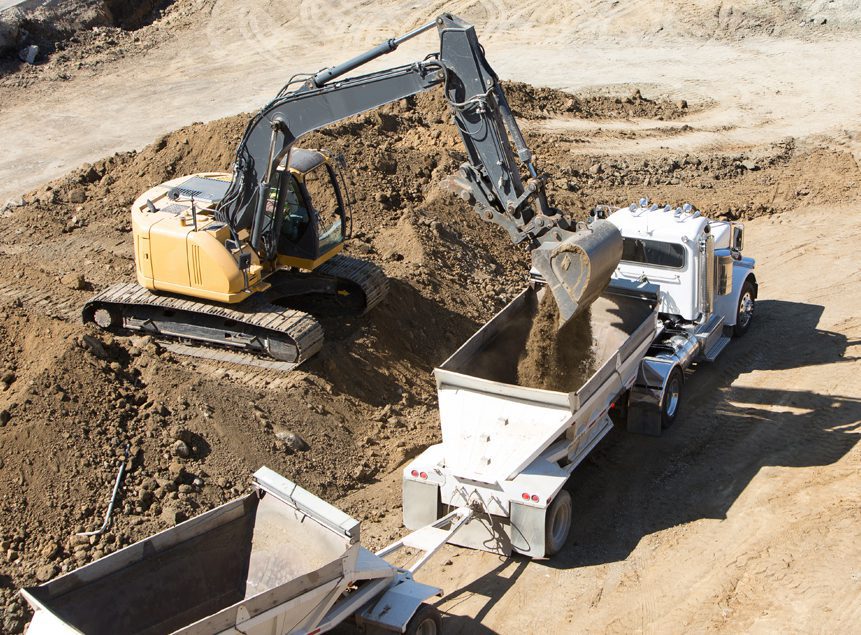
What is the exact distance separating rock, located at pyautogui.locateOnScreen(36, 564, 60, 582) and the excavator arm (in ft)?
18.2

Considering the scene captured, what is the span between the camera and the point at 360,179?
17406 millimetres

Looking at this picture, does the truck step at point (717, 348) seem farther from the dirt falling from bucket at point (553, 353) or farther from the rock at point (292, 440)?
the rock at point (292, 440)

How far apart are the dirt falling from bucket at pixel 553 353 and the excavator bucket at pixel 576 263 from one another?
34.2 inches

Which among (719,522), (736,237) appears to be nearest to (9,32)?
(736,237)

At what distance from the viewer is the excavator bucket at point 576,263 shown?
10.7 metres

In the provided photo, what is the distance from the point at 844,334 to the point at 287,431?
8106 mm

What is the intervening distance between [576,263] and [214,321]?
494cm

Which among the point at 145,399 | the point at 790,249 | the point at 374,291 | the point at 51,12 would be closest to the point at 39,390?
the point at 145,399

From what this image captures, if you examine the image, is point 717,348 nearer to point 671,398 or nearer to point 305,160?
point 671,398

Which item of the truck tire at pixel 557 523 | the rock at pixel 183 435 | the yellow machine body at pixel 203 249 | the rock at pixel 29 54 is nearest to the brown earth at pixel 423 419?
the rock at pixel 183 435

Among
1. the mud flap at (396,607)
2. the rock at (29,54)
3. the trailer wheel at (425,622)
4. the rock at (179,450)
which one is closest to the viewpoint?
the mud flap at (396,607)

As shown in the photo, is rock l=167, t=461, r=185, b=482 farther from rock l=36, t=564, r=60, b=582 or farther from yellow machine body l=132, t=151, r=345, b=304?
yellow machine body l=132, t=151, r=345, b=304

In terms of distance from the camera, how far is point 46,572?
996 cm

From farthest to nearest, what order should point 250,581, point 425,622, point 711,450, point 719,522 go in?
point 711,450 → point 719,522 → point 250,581 → point 425,622
